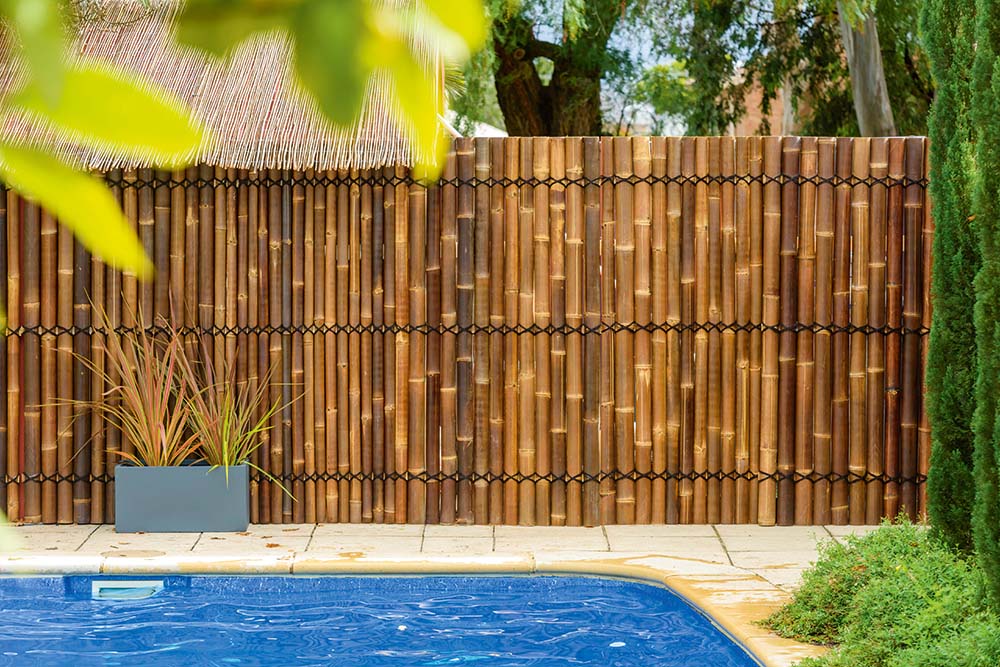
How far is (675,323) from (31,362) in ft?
8.43

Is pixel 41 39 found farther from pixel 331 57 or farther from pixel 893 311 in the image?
pixel 893 311

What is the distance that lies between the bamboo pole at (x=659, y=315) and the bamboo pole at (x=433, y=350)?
2.78 ft

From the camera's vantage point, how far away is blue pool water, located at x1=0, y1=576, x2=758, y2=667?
385cm

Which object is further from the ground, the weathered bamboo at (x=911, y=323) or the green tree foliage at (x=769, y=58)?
the green tree foliage at (x=769, y=58)

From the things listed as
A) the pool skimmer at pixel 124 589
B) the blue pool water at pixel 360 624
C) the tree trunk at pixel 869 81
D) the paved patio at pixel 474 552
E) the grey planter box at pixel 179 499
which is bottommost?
the blue pool water at pixel 360 624

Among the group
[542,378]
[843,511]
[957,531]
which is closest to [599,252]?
[542,378]

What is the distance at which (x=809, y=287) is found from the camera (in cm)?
493

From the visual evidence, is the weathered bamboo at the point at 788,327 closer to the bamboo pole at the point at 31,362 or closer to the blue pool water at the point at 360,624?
the blue pool water at the point at 360,624

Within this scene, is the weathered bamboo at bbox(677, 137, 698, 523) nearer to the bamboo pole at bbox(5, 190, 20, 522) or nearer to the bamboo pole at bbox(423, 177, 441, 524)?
the bamboo pole at bbox(423, 177, 441, 524)

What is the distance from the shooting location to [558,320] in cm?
496

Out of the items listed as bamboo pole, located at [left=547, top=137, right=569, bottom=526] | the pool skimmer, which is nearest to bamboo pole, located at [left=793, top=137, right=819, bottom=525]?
bamboo pole, located at [left=547, top=137, right=569, bottom=526]

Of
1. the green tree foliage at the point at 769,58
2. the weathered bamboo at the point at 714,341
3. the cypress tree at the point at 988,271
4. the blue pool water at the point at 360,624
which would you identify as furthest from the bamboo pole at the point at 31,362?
the green tree foliage at the point at 769,58

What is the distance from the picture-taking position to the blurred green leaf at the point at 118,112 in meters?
0.25

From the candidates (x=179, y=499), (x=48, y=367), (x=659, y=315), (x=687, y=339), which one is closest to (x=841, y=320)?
(x=687, y=339)
